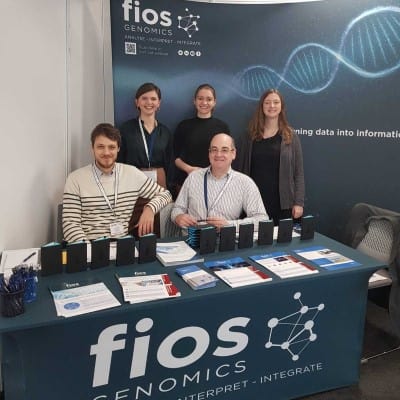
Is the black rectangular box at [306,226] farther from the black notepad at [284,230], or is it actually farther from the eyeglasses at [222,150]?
the eyeglasses at [222,150]

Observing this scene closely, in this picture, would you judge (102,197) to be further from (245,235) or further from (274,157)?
(274,157)

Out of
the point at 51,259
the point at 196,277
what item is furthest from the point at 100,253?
the point at 196,277

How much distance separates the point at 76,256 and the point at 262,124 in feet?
6.21

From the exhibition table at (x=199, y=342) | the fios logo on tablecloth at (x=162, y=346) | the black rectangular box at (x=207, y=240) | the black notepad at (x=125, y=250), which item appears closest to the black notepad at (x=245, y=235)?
the exhibition table at (x=199, y=342)

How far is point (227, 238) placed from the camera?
198 centimetres

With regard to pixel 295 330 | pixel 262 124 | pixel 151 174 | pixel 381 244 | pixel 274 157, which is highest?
pixel 262 124

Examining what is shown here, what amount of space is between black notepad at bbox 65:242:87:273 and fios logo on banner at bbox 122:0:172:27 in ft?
6.83

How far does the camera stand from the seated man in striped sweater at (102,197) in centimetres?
222

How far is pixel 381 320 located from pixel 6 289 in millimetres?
2571

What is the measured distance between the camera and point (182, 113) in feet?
10.6

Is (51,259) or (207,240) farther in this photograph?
(207,240)

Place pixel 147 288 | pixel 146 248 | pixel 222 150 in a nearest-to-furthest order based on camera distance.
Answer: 1. pixel 147 288
2. pixel 146 248
3. pixel 222 150

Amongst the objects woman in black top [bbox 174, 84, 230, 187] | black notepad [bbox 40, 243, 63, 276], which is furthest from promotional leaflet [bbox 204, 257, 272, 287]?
woman in black top [bbox 174, 84, 230, 187]

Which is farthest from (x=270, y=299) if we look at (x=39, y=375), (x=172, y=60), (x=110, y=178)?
(x=172, y=60)
